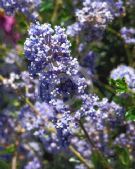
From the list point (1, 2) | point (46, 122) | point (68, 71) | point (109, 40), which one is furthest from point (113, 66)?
point (68, 71)

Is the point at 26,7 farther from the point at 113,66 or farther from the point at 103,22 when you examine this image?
the point at 113,66

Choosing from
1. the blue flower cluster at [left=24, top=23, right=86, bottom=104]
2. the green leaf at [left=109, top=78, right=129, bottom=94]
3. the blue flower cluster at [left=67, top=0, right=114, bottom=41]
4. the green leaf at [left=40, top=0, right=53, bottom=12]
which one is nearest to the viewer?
the blue flower cluster at [left=24, top=23, right=86, bottom=104]

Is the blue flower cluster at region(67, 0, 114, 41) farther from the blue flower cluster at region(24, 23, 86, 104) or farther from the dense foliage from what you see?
the blue flower cluster at region(24, 23, 86, 104)

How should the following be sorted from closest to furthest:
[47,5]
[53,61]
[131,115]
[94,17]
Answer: [53,61] → [131,115] → [94,17] → [47,5]

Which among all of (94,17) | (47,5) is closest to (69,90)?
(94,17)

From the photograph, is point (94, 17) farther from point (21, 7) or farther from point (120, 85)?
point (120, 85)

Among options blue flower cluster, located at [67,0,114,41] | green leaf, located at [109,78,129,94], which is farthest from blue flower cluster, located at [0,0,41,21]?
green leaf, located at [109,78,129,94]

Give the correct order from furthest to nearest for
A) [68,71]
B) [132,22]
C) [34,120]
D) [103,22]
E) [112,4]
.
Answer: [132,22], [34,120], [112,4], [103,22], [68,71]

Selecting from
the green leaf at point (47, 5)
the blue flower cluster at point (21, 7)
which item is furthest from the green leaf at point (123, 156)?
the green leaf at point (47, 5)

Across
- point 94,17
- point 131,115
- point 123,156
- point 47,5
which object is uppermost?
point 47,5

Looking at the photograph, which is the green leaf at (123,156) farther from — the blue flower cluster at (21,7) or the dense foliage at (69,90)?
the blue flower cluster at (21,7)

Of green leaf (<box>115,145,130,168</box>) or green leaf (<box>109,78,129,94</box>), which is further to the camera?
green leaf (<box>115,145,130,168</box>)
